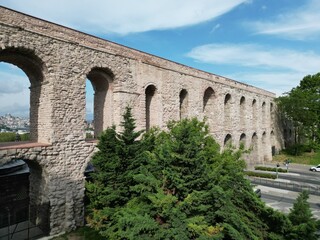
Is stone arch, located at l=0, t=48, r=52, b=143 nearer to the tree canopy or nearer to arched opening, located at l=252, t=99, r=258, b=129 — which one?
the tree canopy

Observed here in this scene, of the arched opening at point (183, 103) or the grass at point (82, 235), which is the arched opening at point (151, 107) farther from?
the grass at point (82, 235)

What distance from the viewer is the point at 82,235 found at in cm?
1270

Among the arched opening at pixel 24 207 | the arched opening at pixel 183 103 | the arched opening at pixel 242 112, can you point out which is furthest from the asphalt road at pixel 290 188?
the arched opening at pixel 24 207

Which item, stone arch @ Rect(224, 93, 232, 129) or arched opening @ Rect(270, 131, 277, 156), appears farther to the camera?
arched opening @ Rect(270, 131, 277, 156)

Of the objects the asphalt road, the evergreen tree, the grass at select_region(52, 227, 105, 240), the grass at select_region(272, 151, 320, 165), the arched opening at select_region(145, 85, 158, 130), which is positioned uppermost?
the arched opening at select_region(145, 85, 158, 130)

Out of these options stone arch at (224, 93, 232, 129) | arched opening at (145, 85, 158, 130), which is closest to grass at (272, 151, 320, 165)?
stone arch at (224, 93, 232, 129)

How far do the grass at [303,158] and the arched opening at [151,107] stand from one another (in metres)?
23.5

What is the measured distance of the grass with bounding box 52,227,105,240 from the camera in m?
12.4

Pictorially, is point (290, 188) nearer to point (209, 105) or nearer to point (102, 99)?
point (209, 105)

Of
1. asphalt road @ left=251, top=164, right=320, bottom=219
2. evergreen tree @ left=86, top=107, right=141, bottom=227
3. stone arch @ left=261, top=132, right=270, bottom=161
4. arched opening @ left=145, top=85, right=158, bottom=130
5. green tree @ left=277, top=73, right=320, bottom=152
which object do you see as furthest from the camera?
green tree @ left=277, top=73, right=320, bottom=152

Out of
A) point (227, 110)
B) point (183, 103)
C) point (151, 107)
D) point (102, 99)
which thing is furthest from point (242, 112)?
point (102, 99)

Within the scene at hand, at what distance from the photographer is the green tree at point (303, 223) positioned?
796 centimetres

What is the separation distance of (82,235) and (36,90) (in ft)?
23.8

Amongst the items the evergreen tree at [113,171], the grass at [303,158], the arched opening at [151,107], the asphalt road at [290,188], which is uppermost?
the arched opening at [151,107]
